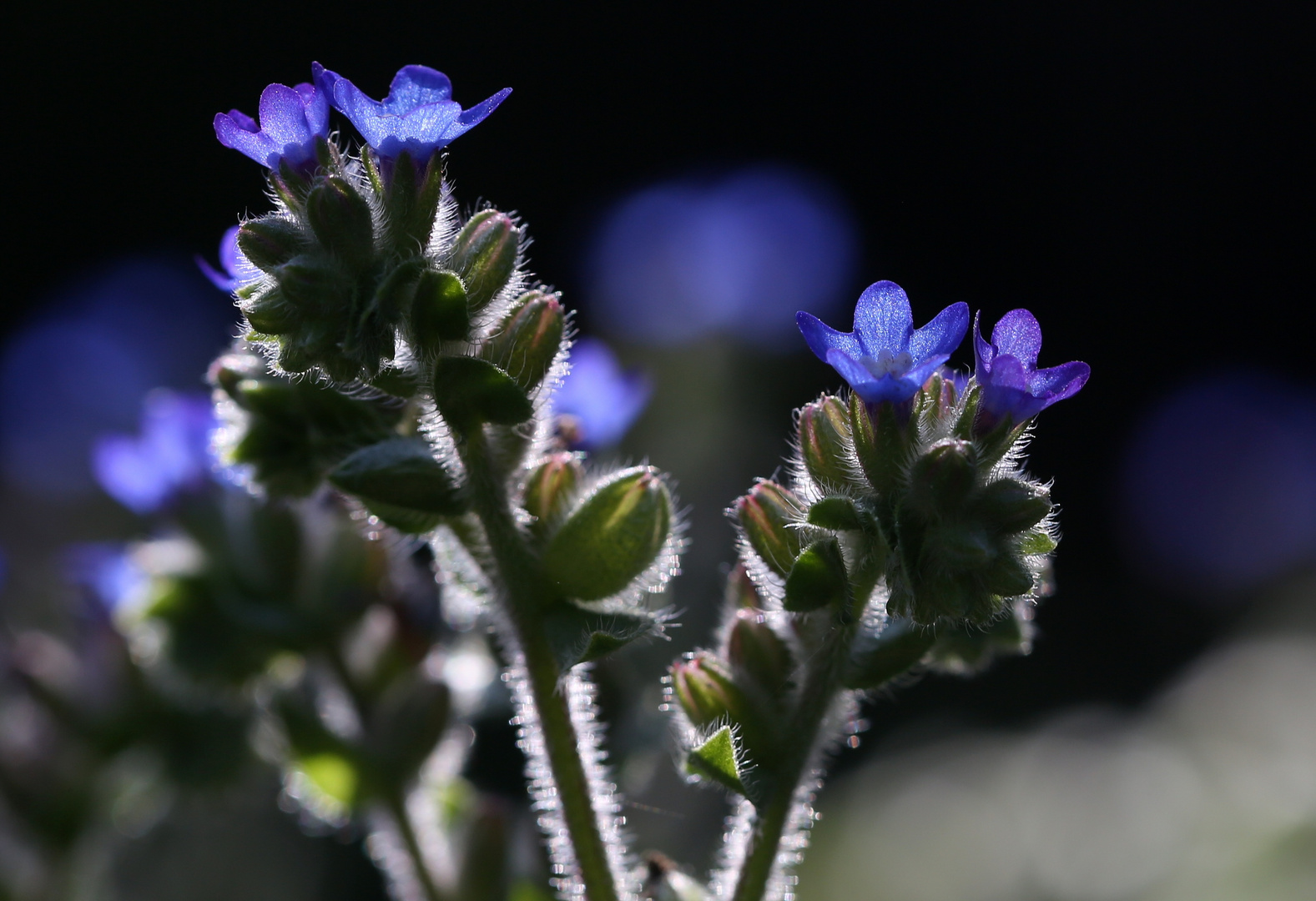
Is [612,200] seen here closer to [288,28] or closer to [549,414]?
[288,28]

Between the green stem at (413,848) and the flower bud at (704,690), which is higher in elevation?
the flower bud at (704,690)

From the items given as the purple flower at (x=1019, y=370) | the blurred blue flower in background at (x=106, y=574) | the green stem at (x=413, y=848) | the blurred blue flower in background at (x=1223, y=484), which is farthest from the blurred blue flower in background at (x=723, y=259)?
the purple flower at (x=1019, y=370)

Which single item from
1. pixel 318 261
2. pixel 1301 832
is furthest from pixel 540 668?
pixel 1301 832

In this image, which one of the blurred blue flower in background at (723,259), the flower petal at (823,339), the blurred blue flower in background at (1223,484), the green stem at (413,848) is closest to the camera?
the flower petal at (823,339)

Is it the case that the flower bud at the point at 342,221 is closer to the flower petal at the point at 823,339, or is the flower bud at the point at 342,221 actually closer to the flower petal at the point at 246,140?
the flower petal at the point at 246,140

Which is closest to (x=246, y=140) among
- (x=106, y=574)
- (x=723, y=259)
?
(x=106, y=574)

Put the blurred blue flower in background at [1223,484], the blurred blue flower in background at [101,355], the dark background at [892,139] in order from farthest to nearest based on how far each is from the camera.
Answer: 1. the dark background at [892,139]
2. the blurred blue flower in background at [101,355]
3. the blurred blue flower in background at [1223,484]
